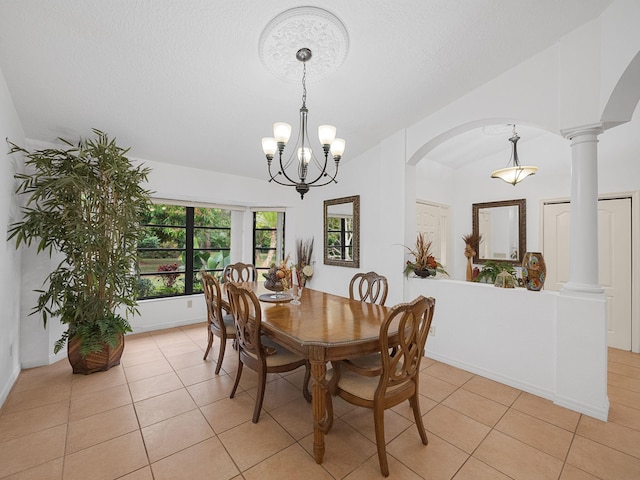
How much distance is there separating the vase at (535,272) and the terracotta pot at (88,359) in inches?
162

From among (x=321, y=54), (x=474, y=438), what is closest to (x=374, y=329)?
(x=474, y=438)

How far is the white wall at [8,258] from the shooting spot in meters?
2.13

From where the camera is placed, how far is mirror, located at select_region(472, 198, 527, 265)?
4.29 metres

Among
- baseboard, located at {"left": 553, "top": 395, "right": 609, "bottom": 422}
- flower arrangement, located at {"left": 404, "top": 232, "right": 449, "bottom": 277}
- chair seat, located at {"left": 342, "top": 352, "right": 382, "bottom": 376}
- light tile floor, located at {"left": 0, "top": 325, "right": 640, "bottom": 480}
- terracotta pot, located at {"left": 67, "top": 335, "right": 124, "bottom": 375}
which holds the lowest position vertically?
light tile floor, located at {"left": 0, "top": 325, "right": 640, "bottom": 480}

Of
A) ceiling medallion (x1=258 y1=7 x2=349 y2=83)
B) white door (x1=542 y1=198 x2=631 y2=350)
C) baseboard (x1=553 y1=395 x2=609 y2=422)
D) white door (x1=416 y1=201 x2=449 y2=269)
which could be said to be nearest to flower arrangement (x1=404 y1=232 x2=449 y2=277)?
white door (x1=416 y1=201 x2=449 y2=269)

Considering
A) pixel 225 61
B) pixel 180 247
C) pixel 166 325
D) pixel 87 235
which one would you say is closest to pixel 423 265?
pixel 225 61

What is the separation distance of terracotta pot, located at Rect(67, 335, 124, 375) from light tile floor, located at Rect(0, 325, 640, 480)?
0.08 metres

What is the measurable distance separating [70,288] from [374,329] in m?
2.83

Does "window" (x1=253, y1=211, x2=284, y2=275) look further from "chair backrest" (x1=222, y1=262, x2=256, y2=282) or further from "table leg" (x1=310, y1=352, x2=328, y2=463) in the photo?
"table leg" (x1=310, y1=352, x2=328, y2=463)

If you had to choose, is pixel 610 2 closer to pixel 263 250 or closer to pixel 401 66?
pixel 401 66

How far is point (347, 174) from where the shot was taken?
170 inches

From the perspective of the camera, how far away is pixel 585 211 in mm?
2174

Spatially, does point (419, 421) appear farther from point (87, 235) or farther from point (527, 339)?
point (87, 235)

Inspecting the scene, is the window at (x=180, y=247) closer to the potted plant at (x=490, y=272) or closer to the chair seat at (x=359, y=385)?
the chair seat at (x=359, y=385)
